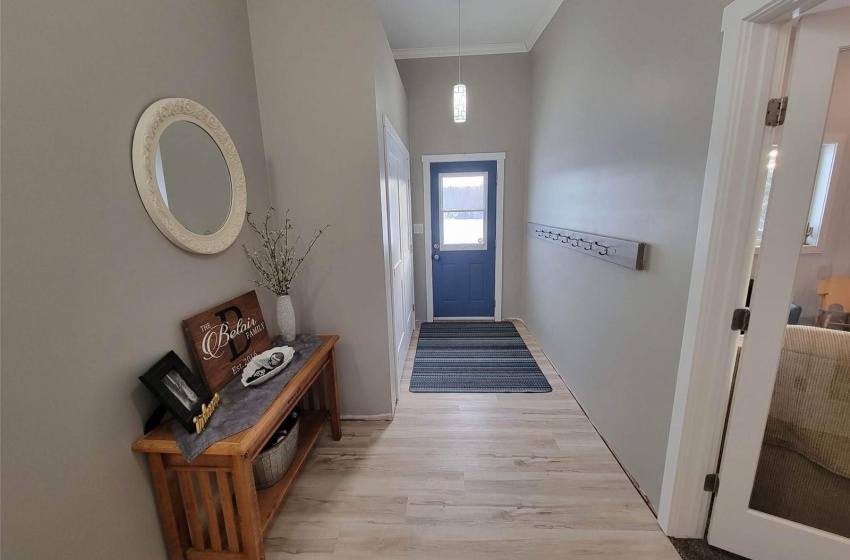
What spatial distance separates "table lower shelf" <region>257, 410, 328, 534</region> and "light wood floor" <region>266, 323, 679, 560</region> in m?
0.17

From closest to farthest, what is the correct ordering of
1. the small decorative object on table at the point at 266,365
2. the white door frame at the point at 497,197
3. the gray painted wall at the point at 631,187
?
the gray painted wall at the point at 631,187
the small decorative object on table at the point at 266,365
the white door frame at the point at 497,197

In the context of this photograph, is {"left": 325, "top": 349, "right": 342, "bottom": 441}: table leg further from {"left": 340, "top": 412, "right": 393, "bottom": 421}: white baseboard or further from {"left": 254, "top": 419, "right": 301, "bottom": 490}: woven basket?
{"left": 254, "top": 419, "right": 301, "bottom": 490}: woven basket

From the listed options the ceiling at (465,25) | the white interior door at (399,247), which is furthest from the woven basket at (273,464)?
the ceiling at (465,25)

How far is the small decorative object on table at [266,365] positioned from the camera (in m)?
1.40

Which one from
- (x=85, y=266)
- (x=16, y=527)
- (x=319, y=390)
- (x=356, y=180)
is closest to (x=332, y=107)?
(x=356, y=180)

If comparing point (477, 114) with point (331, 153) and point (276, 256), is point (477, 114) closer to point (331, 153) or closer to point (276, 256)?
point (331, 153)

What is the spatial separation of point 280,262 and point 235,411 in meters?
0.86

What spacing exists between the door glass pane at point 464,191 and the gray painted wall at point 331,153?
1.86 m

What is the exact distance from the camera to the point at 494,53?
11.2 ft

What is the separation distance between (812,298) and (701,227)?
1.74ft

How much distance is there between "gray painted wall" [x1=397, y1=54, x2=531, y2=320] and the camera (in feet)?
11.4

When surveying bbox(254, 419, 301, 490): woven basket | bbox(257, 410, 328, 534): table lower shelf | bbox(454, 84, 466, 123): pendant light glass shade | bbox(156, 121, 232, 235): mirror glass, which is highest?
bbox(454, 84, 466, 123): pendant light glass shade

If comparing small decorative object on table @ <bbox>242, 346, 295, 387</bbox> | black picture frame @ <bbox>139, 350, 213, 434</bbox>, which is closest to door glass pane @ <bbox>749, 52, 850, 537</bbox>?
small decorative object on table @ <bbox>242, 346, 295, 387</bbox>

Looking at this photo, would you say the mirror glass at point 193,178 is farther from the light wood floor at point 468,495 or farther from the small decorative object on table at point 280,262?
the light wood floor at point 468,495
